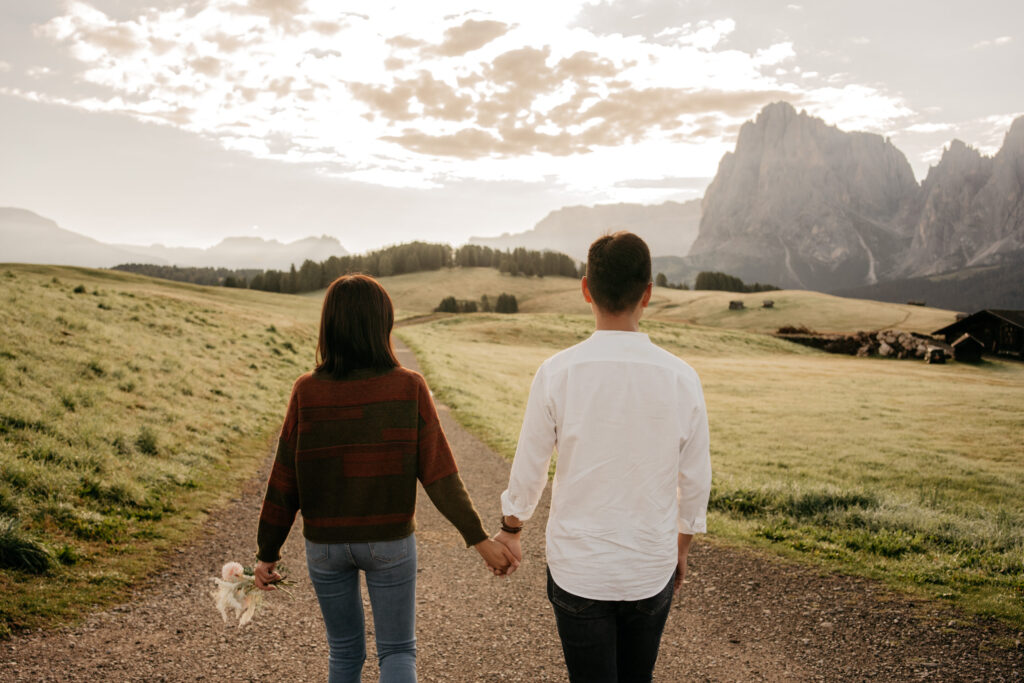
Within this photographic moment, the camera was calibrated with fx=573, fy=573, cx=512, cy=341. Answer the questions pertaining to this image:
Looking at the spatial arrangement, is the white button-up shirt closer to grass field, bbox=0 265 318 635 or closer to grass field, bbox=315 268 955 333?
grass field, bbox=0 265 318 635

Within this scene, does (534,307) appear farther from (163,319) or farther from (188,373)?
(188,373)

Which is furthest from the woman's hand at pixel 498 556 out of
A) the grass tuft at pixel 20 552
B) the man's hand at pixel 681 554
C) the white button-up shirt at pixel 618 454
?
the grass tuft at pixel 20 552

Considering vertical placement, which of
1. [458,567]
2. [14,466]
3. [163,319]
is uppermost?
[163,319]

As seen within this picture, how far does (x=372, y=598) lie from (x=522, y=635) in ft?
10.8

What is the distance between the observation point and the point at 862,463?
1609 cm

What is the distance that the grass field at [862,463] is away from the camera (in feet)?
25.4

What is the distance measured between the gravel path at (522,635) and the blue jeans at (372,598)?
224 centimetres

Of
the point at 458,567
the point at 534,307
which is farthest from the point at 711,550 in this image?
the point at 534,307

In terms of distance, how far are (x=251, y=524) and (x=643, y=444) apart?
8.20 m

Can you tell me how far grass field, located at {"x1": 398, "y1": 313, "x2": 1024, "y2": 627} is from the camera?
775 centimetres

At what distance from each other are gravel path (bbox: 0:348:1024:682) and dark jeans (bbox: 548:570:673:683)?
8.81ft

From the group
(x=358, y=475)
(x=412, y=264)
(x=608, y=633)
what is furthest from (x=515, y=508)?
(x=412, y=264)

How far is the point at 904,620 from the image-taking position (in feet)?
20.0

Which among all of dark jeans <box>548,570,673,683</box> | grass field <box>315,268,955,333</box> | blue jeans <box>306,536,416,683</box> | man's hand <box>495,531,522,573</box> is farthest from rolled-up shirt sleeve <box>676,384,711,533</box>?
grass field <box>315,268,955,333</box>
